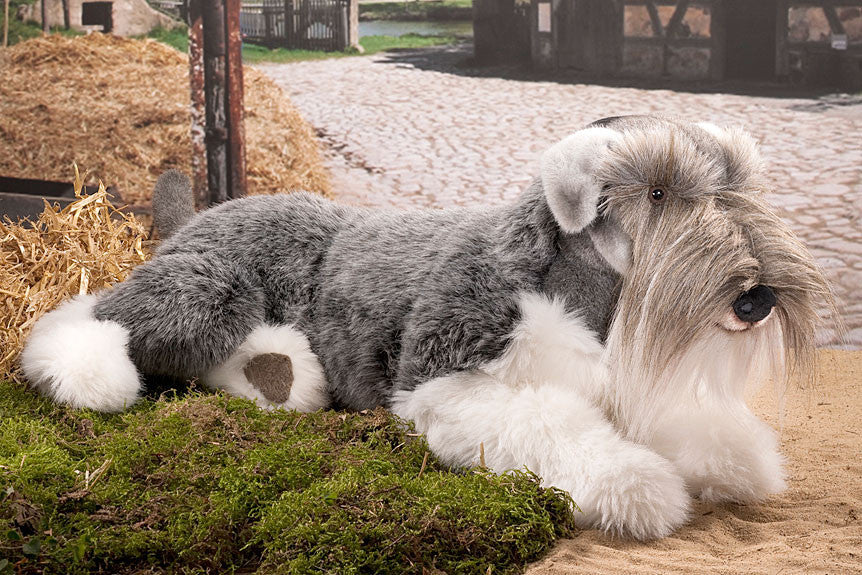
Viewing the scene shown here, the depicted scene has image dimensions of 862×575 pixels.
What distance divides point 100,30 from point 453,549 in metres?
3.11

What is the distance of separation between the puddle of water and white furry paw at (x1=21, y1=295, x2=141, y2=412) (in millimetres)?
1956

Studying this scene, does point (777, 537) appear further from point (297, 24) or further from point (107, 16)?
point (107, 16)

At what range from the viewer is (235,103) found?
3.99 meters

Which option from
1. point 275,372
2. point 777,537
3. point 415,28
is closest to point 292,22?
point 415,28

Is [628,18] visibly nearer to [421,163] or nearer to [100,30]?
[421,163]

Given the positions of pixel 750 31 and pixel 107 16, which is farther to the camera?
pixel 107 16

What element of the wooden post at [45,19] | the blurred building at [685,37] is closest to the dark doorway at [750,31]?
the blurred building at [685,37]

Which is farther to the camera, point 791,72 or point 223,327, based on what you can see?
point 791,72

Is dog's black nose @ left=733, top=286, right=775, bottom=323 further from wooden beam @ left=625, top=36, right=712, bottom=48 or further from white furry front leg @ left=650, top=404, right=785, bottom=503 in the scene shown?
wooden beam @ left=625, top=36, right=712, bottom=48

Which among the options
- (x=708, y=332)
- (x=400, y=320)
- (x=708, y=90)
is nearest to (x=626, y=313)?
(x=708, y=332)

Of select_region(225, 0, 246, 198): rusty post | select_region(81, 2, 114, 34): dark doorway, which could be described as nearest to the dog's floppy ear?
select_region(225, 0, 246, 198): rusty post

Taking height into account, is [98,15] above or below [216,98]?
above

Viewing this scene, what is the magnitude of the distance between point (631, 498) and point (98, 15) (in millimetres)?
3243

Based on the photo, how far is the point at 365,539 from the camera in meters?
1.92
